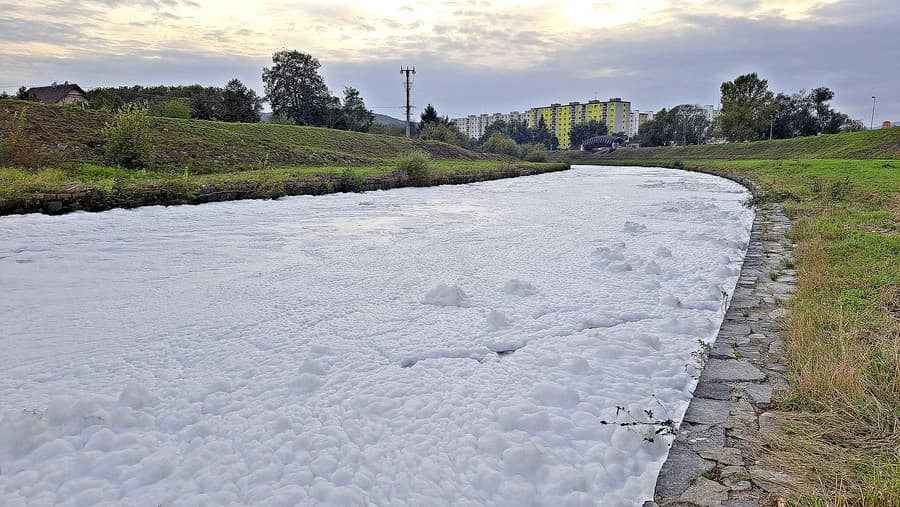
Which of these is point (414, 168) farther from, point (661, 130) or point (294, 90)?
point (661, 130)

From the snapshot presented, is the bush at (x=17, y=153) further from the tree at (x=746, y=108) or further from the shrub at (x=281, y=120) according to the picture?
the tree at (x=746, y=108)

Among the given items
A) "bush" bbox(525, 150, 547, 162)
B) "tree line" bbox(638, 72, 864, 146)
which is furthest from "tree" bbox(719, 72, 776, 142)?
"bush" bbox(525, 150, 547, 162)

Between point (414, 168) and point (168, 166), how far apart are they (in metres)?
6.32

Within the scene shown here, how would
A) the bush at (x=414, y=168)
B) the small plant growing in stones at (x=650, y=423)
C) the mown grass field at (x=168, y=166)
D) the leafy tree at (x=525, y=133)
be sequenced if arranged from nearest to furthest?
1. the small plant growing in stones at (x=650, y=423)
2. the mown grass field at (x=168, y=166)
3. the bush at (x=414, y=168)
4. the leafy tree at (x=525, y=133)

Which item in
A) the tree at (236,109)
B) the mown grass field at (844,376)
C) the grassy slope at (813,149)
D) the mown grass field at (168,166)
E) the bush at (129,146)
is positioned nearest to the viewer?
the mown grass field at (844,376)

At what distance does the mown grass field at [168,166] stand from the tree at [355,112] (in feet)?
67.1

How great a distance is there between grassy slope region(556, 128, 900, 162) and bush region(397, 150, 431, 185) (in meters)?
21.7

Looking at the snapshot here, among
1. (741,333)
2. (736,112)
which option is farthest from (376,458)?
(736,112)

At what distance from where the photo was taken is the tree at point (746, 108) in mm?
44969

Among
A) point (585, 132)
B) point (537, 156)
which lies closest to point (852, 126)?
point (537, 156)

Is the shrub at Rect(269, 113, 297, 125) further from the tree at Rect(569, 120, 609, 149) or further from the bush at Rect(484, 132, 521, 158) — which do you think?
the tree at Rect(569, 120, 609, 149)

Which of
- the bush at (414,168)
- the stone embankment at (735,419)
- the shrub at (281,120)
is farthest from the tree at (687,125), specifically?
the stone embankment at (735,419)

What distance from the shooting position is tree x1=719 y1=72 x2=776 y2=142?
45.0 meters

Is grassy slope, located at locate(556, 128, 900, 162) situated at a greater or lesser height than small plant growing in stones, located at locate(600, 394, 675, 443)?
greater
